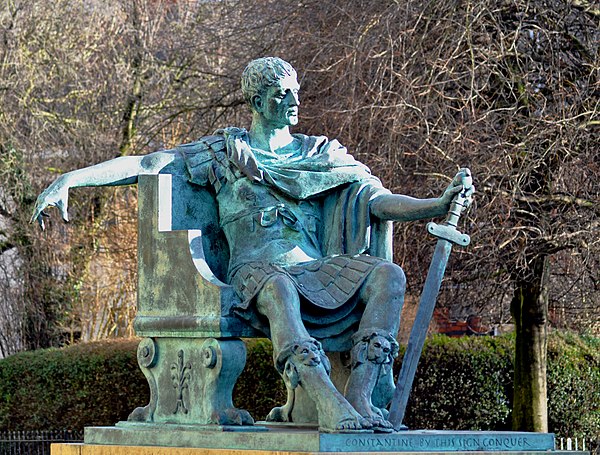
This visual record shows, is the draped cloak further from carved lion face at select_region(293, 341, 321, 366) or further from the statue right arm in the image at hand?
carved lion face at select_region(293, 341, 321, 366)

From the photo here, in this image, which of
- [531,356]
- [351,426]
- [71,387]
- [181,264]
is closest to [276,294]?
[181,264]

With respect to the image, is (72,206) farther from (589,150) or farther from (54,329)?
(589,150)

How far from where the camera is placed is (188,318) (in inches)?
290

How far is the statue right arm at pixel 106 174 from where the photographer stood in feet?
24.5

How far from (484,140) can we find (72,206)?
28.8 ft

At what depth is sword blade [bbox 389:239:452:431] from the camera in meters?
7.16

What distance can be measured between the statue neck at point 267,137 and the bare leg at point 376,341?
98 centimetres

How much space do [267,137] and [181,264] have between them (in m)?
0.84

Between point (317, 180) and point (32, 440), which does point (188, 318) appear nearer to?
point (317, 180)

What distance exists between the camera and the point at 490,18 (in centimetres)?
1317

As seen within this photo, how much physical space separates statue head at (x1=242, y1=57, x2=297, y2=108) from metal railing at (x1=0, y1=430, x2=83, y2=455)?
8.63 metres

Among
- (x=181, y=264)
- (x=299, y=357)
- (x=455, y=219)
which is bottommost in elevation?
(x=299, y=357)

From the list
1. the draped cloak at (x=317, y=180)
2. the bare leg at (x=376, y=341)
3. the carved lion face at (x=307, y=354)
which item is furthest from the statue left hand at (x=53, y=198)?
the bare leg at (x=376, y=341)

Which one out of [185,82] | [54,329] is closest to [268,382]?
[54,329]
